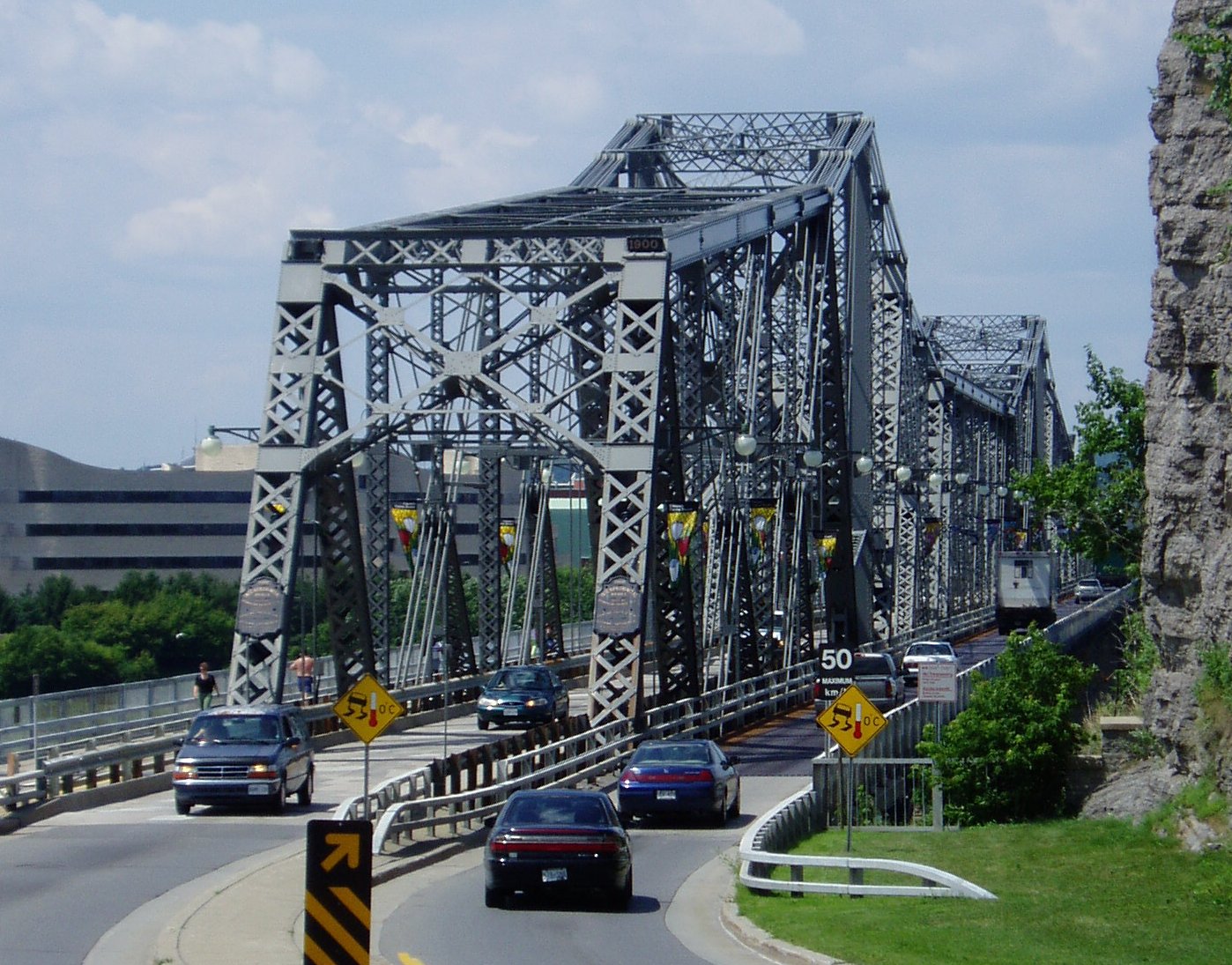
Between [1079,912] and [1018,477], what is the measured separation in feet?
107

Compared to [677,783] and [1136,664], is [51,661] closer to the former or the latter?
[1136,664]

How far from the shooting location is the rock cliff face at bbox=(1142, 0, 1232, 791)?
79.6 ft

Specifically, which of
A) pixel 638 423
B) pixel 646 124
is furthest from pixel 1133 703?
pixel 646 124

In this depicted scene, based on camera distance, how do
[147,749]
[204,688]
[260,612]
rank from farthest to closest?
[204,688] → [260,612] → [147,749]

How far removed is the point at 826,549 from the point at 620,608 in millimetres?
26817

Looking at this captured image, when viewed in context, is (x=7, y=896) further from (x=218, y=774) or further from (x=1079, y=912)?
(x=1079, y=912)

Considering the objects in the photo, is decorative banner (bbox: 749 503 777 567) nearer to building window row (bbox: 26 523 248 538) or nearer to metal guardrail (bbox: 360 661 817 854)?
metal guardrail (bbox: 360 661 817 854)

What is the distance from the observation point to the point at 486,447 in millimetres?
53969

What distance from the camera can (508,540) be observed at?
6812cm

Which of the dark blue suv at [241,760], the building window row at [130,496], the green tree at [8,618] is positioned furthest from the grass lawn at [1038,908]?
the building window row at [130,496]

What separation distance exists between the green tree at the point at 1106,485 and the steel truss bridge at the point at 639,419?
7.03 meters

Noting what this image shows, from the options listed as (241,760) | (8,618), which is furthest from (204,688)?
(8,618)

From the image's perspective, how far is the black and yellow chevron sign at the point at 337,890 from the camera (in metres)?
9.78

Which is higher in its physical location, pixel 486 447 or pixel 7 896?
pixel 486 447
